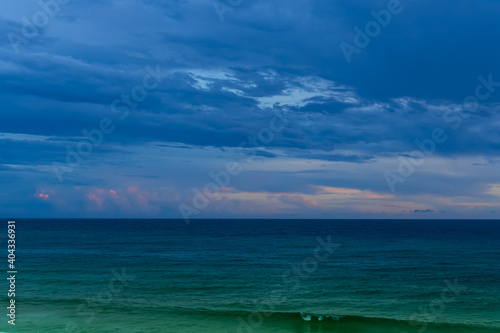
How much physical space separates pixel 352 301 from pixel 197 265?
20106mm

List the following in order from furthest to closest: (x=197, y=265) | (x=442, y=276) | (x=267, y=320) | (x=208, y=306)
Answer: (x=197, y=265) → (x=442, y=276) → (x=208, y=306) → (x=267, y=320)

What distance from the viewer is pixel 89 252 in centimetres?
5719

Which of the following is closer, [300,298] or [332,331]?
[332,331]

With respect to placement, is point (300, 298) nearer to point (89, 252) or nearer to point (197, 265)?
point (197, 265)

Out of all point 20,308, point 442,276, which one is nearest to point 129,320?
point 20,308

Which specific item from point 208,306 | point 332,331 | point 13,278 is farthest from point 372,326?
point 13,278

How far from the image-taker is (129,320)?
75.5 ft

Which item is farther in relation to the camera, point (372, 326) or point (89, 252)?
point (89, 252)

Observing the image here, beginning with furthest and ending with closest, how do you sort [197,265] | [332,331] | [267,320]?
[197,265] < [267,320] < [332,331]

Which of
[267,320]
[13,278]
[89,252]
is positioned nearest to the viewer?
[267,320]

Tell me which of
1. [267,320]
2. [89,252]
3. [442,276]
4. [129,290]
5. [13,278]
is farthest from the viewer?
[89,252]

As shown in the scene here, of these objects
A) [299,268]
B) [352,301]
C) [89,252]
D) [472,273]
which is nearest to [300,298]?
[352,301]

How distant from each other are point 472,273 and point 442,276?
3933 mm

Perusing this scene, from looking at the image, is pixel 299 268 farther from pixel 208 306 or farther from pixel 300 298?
pixel 208 306
